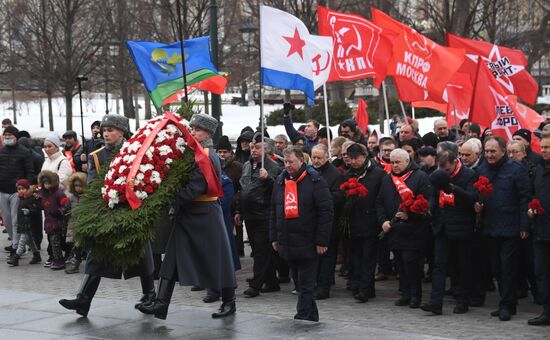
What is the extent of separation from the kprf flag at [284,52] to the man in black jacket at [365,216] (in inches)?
44.6

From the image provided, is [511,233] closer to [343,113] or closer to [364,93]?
[343,113]

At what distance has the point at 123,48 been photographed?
1578 inches

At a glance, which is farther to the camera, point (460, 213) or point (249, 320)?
point (460, 213)

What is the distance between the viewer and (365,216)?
11.1 metres

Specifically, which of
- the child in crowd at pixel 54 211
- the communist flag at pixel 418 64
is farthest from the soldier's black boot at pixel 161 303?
the communist flag at pixel 418 64

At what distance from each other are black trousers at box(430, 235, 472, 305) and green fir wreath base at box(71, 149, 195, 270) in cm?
280

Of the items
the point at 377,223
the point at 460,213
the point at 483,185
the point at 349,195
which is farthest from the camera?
the point at 377,223

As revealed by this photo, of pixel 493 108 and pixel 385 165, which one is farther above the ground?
pixel 493 108

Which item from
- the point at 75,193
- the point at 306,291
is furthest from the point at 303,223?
the point at 75,193

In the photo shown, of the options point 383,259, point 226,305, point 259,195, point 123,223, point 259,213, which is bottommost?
point 226,305

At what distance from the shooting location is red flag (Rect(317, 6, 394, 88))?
14.8m

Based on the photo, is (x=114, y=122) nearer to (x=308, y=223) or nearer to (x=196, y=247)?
(x=196, y=247)

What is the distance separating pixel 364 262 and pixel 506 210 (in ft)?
6.09

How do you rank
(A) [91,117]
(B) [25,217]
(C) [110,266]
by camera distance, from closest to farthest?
1. (C) [110,266]
2. (B) [25,217]
3. (A) [91,117]
